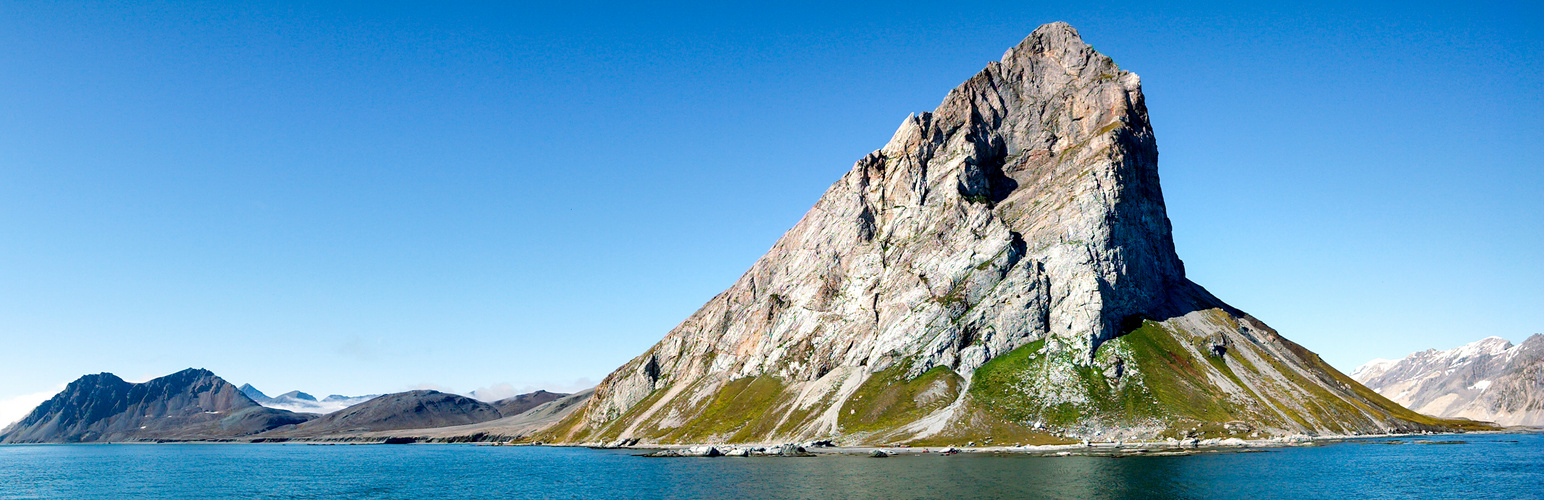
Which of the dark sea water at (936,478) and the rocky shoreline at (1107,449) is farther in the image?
the rocky shoreline at (1107,449)

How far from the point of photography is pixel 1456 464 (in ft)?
449

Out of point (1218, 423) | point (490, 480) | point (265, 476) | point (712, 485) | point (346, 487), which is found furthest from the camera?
point (1218, 423)

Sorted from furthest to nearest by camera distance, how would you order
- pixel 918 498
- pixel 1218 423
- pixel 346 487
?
1. pixel 1218 423
2. pixel 346 487
3. pixel 918 498

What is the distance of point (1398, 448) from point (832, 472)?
126067 mm

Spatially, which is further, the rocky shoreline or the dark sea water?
the rocky shoreline

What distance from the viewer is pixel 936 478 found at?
407ft

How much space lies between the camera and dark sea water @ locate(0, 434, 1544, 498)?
351ft

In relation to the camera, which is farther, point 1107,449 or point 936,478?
point 1107,449

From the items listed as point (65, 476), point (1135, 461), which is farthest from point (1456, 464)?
point (65, 476)

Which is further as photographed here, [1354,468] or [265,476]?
[265,476]

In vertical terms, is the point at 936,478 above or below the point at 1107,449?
below

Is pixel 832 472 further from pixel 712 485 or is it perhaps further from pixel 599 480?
pixel 599 480

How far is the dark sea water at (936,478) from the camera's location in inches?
4215

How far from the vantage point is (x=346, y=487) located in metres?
149
